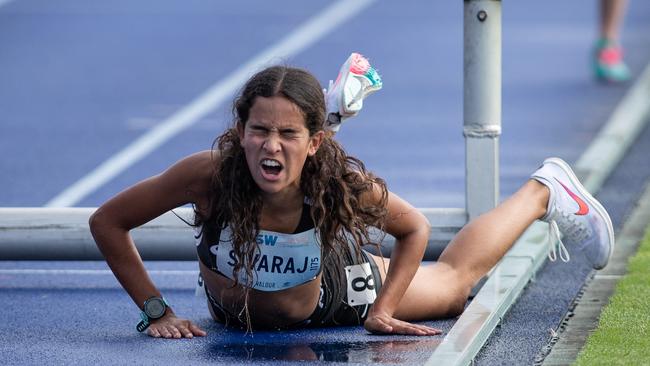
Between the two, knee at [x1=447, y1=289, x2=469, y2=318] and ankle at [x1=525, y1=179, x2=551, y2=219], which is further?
ankle at [x1=525, y1=179, x2=551, y2=219]

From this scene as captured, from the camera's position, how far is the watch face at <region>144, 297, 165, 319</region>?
17.3 feet

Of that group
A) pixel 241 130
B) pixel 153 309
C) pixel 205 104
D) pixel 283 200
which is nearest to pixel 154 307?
pixel 153 309

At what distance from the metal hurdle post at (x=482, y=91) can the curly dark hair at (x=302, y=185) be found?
938 millimetres

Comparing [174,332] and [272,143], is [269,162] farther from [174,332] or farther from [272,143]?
[174,332]

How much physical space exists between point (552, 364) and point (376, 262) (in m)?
0.94

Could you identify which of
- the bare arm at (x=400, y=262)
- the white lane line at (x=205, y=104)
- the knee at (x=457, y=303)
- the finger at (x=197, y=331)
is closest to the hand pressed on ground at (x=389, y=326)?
the bare arm at (x=400, y=262)

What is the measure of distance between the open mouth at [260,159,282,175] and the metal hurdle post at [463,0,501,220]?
4.32 feet

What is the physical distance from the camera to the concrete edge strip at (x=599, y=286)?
5020 mm

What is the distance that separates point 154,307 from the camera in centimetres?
528

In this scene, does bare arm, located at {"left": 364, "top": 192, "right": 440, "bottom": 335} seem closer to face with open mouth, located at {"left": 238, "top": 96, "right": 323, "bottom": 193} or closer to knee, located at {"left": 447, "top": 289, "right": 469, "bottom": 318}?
knee, located at {"left": 447, "top": 289, "right": 469, "bottom": 318}

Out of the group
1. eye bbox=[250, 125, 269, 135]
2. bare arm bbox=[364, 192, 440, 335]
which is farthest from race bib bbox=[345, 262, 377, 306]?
eye bbox=[250, 125, 269, 135]

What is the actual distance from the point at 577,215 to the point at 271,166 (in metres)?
1.45

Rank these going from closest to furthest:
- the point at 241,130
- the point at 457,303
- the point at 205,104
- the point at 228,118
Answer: the point at 241,130 < the point at 457,303 < the point at 228,118 < the point at 205,104

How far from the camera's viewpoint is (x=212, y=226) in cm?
520
